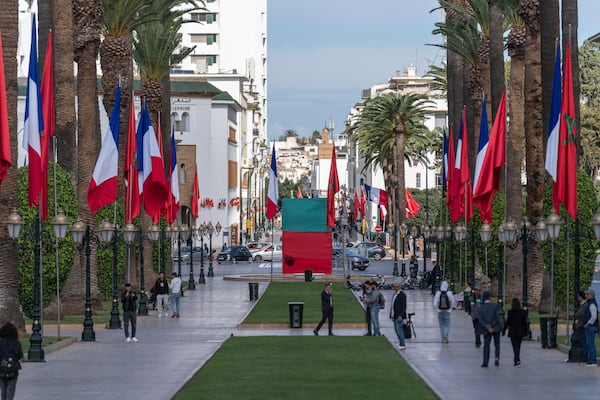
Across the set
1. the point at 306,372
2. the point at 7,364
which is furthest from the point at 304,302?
the point at 7,364

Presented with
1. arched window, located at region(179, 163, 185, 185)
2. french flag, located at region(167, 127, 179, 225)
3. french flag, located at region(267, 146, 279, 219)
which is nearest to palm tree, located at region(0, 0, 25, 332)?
french flag, located at region(167, 127, 179, 225)

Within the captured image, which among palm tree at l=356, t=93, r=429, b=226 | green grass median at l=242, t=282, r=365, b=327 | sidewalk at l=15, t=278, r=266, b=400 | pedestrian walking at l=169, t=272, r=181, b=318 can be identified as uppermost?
palm tree at l=356, t=93, r=429, b=226

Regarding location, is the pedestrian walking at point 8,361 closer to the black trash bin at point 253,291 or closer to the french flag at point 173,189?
the black trash bin at point 253,291

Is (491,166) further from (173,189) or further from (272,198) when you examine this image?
(272,198)

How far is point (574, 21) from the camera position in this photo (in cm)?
4334

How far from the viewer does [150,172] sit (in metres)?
44.3

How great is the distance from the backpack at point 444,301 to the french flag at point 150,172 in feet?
41.5

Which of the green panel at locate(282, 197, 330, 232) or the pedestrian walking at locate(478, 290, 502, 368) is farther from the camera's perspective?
the green panel at locate(282, 197, 330, 232)

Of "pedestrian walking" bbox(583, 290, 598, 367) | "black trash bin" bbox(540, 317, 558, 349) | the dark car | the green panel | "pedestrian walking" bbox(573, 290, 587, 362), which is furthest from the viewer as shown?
the dark car

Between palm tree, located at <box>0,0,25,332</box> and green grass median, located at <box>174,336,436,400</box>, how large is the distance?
5677mm

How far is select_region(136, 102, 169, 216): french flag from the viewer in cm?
4409

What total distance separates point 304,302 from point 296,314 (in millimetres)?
13487

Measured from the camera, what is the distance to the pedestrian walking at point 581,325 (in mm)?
28433

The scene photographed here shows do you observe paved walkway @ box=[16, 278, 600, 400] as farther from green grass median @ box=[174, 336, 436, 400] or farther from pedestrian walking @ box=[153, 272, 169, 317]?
pedestrian walking @ box=[153, 272, 169, 317]
